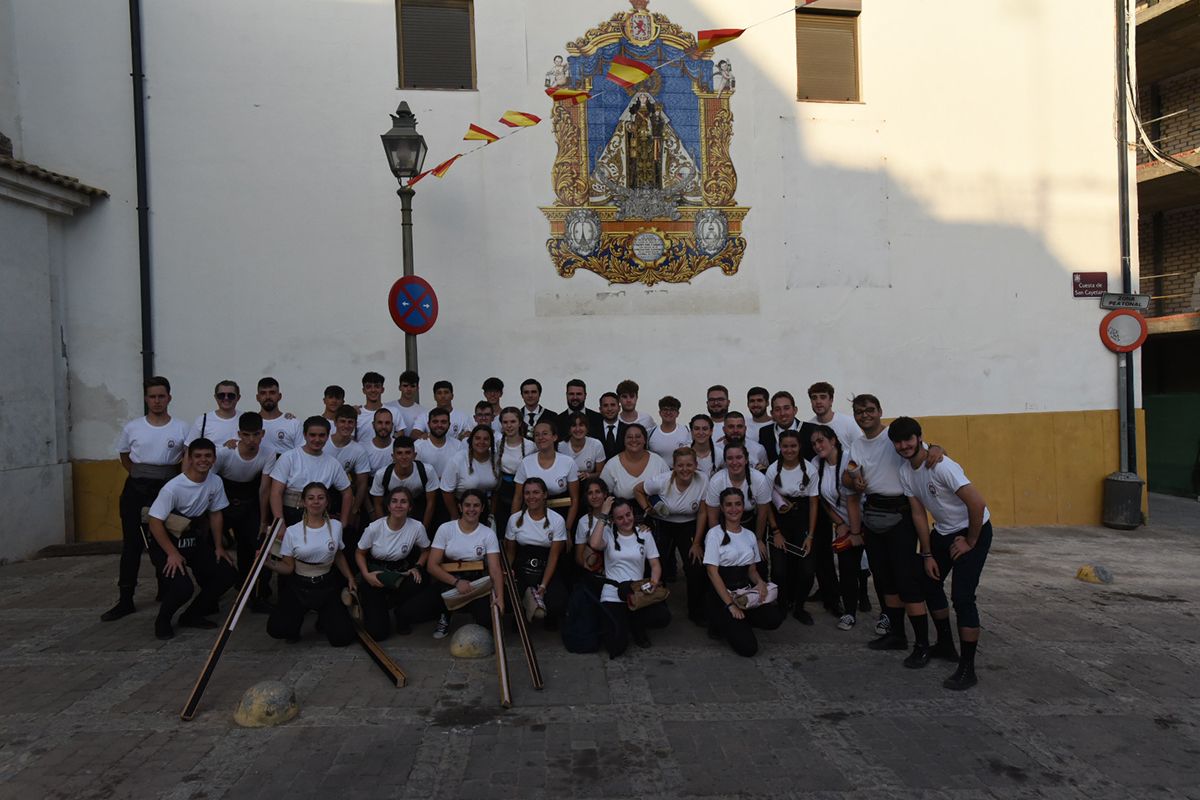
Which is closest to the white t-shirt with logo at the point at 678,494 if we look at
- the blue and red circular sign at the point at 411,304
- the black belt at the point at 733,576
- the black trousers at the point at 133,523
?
the black belt at the point at 733,576

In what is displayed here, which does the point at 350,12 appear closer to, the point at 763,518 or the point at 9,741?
the point at 763,518

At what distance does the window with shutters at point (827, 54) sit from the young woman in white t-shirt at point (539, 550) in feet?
22.5

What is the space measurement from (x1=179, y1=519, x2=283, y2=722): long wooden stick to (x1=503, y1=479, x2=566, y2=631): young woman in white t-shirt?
168cm

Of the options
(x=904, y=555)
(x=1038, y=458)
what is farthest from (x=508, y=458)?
(x=1038, y=458)

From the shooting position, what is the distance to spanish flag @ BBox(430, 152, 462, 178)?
339 inches

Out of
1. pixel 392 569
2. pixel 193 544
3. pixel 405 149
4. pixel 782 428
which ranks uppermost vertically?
pixel 405 149

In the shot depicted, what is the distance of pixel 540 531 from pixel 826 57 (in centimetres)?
755

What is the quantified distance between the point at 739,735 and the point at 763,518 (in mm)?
2146

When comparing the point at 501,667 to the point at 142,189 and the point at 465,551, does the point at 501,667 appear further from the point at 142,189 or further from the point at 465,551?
the point at 142,189

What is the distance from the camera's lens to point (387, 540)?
5805 millimetres

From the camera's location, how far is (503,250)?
30.7 feet

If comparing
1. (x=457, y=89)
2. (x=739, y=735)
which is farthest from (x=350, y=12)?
(x=739, y=735)

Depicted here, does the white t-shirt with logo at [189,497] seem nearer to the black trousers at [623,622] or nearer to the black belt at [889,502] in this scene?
the black trousers at [623,622]

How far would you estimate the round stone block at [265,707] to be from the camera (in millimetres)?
4277
